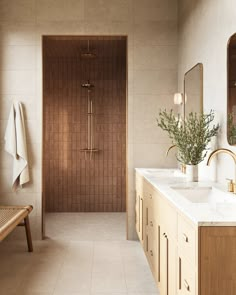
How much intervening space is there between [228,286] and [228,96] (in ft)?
4.90

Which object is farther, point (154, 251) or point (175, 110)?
point (175, 110)

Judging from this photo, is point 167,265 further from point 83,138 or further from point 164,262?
point 83,138

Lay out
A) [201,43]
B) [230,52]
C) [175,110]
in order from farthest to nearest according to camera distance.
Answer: [175,110]
[201,43]
[230,52]

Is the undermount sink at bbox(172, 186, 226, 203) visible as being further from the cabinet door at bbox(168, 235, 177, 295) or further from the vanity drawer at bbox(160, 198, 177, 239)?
the cabinet door at bbox(168, 235, 177, 295)

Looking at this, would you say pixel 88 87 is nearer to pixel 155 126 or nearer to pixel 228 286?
pixel 155 126

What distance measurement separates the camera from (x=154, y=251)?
2768 millimetres

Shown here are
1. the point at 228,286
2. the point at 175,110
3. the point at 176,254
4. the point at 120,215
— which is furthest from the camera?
the point at 120,215

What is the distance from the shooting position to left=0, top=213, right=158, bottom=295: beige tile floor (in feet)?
9.85

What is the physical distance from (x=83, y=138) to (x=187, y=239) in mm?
4654

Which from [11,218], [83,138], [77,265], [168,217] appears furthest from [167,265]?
[83,138]

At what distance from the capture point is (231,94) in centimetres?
258

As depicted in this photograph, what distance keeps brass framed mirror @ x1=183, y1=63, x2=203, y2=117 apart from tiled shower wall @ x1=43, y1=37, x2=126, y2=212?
2.32m

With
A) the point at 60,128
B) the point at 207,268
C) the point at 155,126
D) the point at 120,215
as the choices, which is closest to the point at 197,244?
Result: the point at 207,268

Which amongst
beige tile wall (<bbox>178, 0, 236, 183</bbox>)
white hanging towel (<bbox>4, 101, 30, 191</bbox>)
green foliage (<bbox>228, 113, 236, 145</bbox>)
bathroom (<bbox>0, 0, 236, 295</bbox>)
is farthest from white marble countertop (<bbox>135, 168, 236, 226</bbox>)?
white hanging towel (<bbox>4, 101, 30, 191</bbox>)
